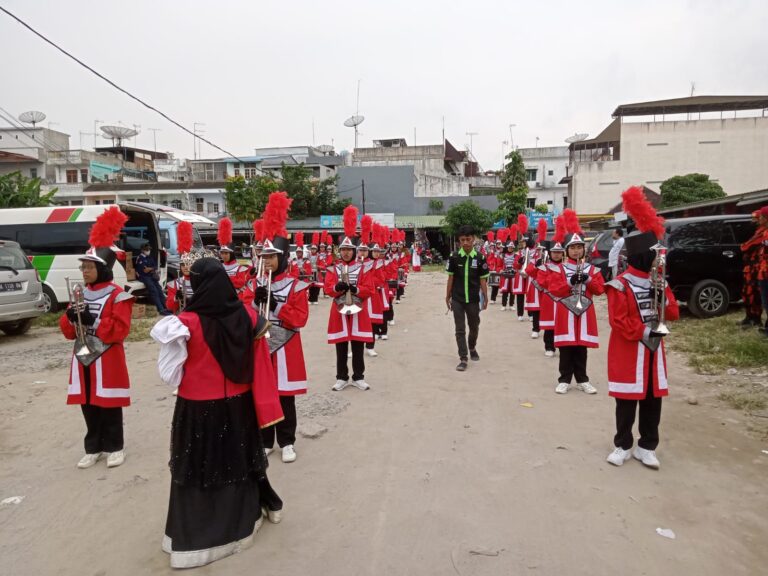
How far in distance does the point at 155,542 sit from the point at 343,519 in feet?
3.85

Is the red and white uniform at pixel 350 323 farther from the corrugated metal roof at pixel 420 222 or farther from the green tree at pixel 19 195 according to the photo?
the corrugated metal roof at pixel 420 222

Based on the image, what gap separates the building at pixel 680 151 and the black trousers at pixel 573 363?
135 ft

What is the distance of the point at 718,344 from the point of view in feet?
27.7

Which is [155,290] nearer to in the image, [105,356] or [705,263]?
[105,356]

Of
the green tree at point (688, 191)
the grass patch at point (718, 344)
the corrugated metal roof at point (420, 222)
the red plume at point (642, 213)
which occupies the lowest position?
the grass patch at point (718, 344)

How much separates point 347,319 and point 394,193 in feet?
117

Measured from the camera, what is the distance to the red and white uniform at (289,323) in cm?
473

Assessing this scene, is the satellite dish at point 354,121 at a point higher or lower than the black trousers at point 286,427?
higher

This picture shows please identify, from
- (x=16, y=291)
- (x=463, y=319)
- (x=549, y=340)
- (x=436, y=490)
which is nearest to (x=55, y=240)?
(x=16, y=291)

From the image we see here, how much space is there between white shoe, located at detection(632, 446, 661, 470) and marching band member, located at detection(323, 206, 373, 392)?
3.30 m

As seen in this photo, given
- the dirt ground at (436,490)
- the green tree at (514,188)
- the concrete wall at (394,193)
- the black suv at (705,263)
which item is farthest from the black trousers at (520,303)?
the concrete wall at (394,193)

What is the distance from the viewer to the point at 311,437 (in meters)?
5.12

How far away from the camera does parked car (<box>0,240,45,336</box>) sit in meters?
10.2

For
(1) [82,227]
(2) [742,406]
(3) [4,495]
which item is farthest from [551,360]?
(1) [82,227]
